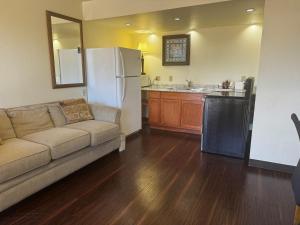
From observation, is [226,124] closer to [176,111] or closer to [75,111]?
[176,111]

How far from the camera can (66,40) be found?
3512mm

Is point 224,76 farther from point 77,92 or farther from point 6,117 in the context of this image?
point 6,117

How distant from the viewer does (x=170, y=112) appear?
4.49 m

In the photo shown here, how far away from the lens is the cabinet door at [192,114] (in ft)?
13.8

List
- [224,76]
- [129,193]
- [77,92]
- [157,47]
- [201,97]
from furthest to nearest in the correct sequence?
1. [157,47]
2. [224,76]
3. [201,97]
4. [77,92]
5. [129,193]

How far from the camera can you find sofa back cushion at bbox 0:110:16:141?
2.48 m

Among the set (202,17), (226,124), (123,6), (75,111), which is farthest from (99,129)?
(202,17)

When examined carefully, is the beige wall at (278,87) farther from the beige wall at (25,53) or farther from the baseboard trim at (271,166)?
the beige wall at (25,53)

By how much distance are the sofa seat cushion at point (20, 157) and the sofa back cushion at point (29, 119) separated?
33 centimetres

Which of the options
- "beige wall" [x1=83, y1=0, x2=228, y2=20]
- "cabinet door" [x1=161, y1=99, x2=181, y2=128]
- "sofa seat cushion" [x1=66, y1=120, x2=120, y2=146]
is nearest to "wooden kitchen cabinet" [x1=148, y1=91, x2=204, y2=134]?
"cabinet door" [x1=161, y1=99, x2=181, y2=128]

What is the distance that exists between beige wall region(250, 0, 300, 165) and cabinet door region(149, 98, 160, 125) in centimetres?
215

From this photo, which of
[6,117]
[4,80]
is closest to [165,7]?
[4,80]

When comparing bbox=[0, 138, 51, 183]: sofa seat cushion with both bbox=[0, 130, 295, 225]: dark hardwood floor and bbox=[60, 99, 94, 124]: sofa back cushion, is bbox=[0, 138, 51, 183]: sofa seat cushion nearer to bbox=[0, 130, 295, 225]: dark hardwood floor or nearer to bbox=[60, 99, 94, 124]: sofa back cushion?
bbox=[0, 130, 295, 225]: dark hardwood floor

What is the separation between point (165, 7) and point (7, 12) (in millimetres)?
2082
